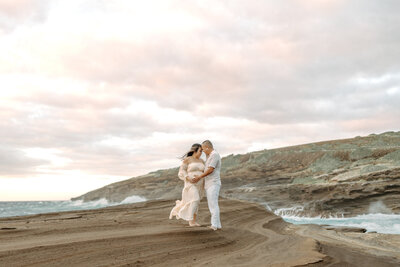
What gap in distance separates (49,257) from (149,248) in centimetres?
164

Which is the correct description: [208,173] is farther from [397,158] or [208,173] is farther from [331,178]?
[397,158]

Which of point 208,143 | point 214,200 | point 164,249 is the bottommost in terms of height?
point 164,249

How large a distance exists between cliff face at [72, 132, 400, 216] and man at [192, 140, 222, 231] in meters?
14.4

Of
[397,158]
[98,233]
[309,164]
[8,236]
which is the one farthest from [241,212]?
[309,164]

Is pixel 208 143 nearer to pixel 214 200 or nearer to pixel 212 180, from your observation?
pixel 212 180

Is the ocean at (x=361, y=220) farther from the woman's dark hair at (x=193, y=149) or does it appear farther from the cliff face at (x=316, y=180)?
the woman's dark hair at (x=193, y=149)

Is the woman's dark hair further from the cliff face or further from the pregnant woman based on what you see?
the cliff face

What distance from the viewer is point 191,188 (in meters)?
8.67

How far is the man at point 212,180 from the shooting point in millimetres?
8344

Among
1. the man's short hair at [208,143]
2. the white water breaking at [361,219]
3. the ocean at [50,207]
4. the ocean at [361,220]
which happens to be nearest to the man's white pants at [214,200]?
the man's short hair at [208,143]

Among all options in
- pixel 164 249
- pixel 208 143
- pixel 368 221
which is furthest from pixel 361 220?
pixel 164 249

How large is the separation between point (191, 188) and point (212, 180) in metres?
0.55

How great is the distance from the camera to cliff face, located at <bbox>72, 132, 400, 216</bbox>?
21.2 m

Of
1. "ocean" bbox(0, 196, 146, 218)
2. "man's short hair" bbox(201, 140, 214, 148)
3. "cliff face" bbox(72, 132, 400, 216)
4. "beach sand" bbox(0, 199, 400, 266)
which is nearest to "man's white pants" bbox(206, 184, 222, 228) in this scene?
"beach sand" bbox(0, 199, 400, 266)
